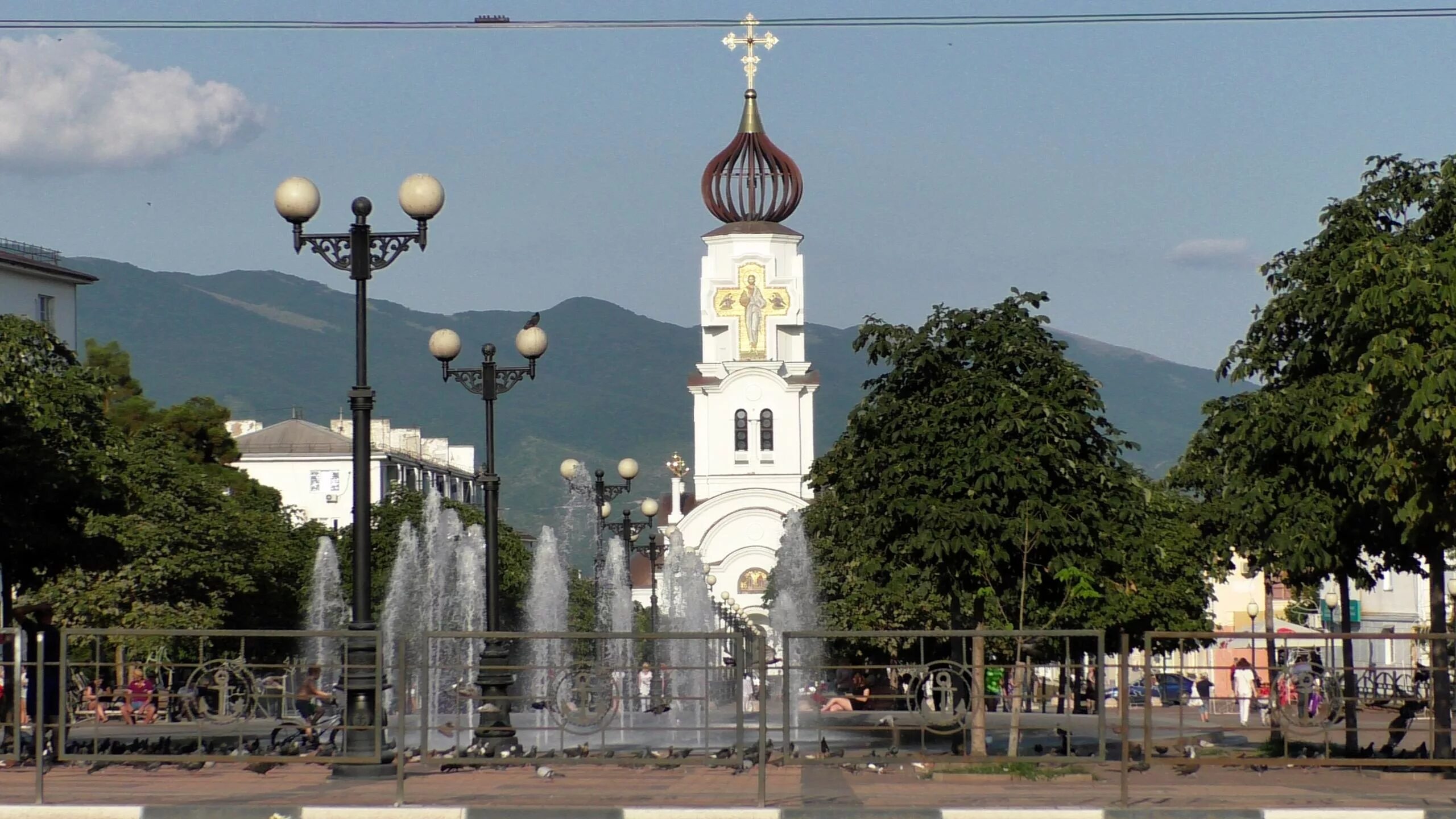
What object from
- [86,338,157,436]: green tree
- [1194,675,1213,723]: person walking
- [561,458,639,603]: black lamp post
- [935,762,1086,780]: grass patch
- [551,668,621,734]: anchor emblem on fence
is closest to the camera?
[551,668,621,734]: anchor emblem on fence

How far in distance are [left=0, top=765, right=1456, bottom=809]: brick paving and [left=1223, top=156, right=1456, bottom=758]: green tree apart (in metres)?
1.70

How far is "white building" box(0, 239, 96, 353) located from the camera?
72062mm

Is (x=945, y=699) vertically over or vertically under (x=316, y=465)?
under

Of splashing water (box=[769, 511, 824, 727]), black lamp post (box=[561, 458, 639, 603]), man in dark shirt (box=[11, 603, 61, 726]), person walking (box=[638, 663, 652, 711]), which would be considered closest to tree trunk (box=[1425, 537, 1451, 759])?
person walking (box=[638, 663, 652, 711])

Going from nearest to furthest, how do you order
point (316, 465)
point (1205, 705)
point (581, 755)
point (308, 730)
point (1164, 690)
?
point (1164, 690), point (1205, 705), point (308, 730), point (581, 755), point (316, 465)

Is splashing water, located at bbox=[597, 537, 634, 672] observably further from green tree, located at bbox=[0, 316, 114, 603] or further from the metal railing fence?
the metal railing fence

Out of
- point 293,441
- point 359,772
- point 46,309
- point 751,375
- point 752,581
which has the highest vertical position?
point 46,309

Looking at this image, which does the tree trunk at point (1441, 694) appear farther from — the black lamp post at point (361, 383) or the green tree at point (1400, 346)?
the black lamp post at point (361, 383)

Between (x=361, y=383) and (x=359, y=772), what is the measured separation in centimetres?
339

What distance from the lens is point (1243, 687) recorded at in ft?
52.7

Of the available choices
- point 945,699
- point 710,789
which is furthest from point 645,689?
point 945,699

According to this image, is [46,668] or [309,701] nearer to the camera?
[46,668]

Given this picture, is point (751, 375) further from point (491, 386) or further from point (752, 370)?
point (491, 386)

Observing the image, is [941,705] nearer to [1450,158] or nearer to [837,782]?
[837,782]
